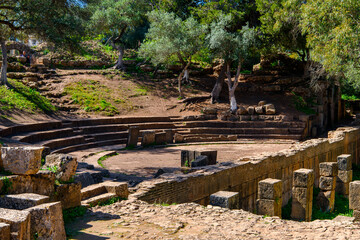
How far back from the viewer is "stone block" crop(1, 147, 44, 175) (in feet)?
22.2

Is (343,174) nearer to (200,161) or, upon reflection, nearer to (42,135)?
(200,161)

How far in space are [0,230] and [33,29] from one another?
12.2 metres

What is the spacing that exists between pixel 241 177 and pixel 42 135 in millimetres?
9625

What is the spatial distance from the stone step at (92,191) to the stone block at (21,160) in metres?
1.63

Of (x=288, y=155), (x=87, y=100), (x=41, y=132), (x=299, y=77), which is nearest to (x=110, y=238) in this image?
(x=288, y=155)

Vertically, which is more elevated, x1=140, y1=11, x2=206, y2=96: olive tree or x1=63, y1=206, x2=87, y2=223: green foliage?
x1=140, y1=11, x2=206, y2=96: olive tree

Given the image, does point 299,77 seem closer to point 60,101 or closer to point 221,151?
point 221,151

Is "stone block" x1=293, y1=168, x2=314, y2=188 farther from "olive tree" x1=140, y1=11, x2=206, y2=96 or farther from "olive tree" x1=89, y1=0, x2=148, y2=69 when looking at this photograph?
"olive tree" x1=89, y1=0, x2=148, y2=69

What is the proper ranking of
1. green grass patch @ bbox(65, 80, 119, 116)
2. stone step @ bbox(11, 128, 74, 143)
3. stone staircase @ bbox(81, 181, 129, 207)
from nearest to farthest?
stone staircase @ bbox(81, 181, 129, 207) < stone step @ bbox(11, 128, 74, 143) < green grass patch @ bbox(65, 80, 119, 116)

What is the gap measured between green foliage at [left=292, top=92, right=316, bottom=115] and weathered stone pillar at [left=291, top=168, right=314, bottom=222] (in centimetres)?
1606

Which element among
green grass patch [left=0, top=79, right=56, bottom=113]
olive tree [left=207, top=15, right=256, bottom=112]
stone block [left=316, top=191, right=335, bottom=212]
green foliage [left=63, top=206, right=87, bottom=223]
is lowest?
stone block [left=316, top=191, right=335, bottom=212]

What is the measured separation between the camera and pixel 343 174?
1605 cm

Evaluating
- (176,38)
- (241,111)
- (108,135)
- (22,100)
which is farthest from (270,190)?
(176,38)

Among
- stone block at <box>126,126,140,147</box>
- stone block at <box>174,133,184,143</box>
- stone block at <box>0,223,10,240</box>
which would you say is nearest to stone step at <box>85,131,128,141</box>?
stone block at <box>126,126,140,147</box>
